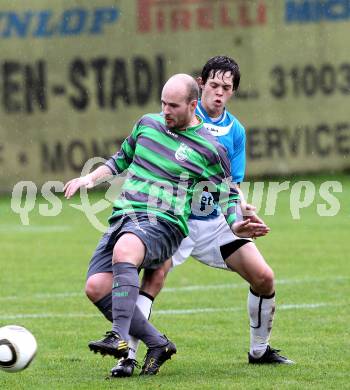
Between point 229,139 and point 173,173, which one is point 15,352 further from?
point 229,139

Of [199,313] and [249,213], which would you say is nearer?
[249,213]

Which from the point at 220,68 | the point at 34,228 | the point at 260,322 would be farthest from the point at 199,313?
the point at 34,228

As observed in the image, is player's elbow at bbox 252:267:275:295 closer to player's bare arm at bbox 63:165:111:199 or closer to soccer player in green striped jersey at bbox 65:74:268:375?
soccer player in green striped jersey at bbox 65:74:268:375

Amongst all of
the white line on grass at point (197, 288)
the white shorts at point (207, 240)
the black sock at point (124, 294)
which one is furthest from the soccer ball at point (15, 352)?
the white line on grass at point (197, 288)

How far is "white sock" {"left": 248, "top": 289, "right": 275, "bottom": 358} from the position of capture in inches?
327

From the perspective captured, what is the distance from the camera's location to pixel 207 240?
27.0 feet

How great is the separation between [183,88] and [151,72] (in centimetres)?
1681

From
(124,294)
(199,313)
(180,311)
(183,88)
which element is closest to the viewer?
(124,294)

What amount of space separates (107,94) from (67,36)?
142 centimetres

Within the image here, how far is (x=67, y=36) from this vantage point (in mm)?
23531

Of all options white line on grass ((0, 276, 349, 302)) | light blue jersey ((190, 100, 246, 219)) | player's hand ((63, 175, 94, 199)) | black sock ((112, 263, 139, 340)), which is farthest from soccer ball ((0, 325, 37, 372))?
white line on grass ((0, 276, 349, 302))

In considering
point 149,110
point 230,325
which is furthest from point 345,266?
point 149,110

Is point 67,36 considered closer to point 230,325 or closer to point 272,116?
point 272,116

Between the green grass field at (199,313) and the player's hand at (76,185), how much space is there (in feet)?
3.97
